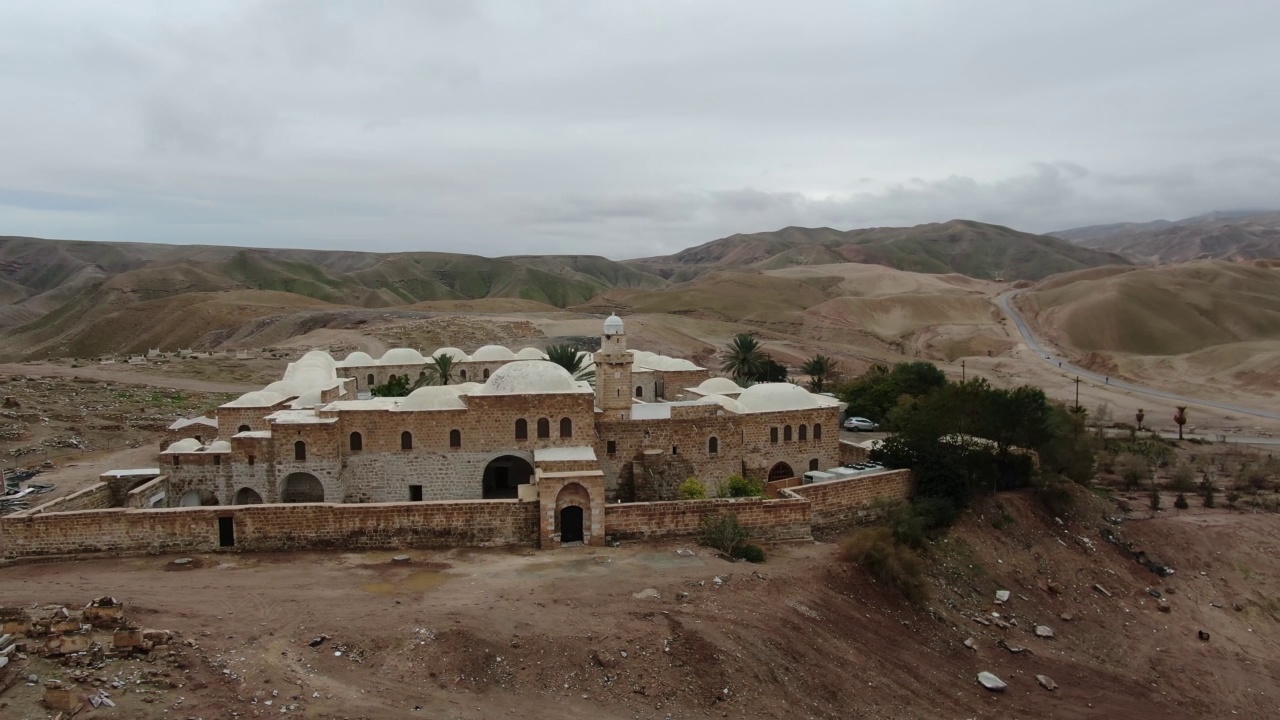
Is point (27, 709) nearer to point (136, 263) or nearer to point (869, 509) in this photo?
point (869, 509)

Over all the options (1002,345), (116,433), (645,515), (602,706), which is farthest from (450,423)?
(1002,345)

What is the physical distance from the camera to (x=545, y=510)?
1914 centimetres

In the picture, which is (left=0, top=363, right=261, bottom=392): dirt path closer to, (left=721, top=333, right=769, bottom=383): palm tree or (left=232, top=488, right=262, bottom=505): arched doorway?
(left=232, top=488, right=262, bottom=505): arched doorway

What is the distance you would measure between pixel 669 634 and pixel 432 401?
38.1ft

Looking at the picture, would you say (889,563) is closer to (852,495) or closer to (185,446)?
(852,495)

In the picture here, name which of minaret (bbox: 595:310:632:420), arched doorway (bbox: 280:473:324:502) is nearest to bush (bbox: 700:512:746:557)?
minaret (bbox: 595:310:632:420)

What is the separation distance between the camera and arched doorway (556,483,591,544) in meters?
19.3

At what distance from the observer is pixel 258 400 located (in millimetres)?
25203

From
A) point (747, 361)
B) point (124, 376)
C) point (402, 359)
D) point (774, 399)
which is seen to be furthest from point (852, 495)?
point (124, 376)

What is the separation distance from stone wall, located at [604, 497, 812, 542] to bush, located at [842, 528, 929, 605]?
1.75 m

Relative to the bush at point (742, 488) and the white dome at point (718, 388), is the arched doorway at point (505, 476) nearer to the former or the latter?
the bush at point (742, 488)

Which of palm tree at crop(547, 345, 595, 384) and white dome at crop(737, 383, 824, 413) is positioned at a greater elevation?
palm tree at crop(547, 345, 595, 384)

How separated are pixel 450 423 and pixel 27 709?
12.7 metres

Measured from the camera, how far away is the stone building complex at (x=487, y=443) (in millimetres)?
22219
